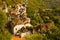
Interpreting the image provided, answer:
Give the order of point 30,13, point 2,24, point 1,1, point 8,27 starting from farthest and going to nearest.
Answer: point 30,13, point 1,1, point 8,27, point 2,24

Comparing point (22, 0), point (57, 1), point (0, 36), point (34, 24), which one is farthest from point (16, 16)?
point (57, 1)

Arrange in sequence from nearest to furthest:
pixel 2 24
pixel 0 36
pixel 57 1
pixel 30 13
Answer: pixel 0 36 → pixel 2 24 → pixel 30 13 → pixel 57 1

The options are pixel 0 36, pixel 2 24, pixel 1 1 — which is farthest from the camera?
pixel 1 1

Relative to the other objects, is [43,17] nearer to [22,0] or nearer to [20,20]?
[22,0]

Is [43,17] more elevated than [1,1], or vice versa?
[1,1]

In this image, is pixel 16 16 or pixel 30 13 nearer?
pixel 16 16

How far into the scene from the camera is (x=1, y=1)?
38.2m

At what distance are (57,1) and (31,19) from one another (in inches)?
1098

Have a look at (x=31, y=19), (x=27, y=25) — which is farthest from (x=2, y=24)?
(x=31, y=19)

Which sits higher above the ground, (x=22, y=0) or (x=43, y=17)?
(x=22, y=0)

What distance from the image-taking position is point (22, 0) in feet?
140

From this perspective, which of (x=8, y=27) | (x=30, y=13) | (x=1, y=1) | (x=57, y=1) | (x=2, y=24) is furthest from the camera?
(x=57, y=1)

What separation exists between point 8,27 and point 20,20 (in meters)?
2.40

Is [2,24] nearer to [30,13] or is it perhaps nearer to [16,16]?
[16,16]
